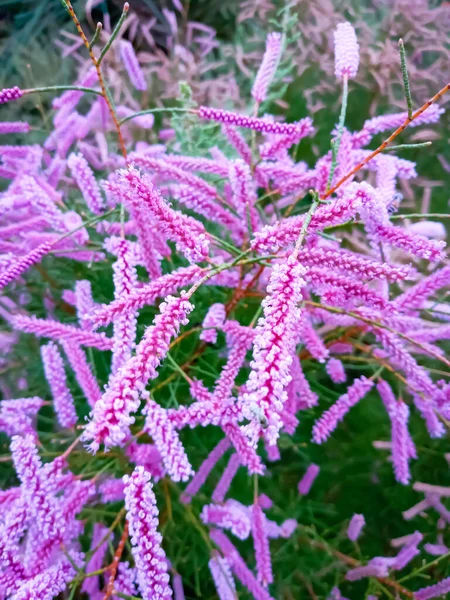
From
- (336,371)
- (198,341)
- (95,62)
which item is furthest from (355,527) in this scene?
(95,62)

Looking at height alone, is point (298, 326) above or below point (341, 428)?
above

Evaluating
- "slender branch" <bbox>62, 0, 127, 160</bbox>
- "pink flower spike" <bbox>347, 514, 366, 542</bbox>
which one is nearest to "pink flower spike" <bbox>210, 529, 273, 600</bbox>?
"pink flower spike" <bbox>347, 514, 366, 542</bbox>

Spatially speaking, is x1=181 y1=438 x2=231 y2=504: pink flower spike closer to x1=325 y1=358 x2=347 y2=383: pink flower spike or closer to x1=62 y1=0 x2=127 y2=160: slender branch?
x1=325 y1=358 x2=347 y2=383: pink flower spike

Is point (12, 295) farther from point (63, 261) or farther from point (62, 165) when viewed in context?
point (62, 165)

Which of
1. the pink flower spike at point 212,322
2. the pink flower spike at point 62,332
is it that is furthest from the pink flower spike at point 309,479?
the pink flower spike at point 62,332

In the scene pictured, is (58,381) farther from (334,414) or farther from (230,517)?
(334,414)

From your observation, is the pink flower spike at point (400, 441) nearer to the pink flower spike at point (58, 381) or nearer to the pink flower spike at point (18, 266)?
the pink flower spike at point (58, 381)

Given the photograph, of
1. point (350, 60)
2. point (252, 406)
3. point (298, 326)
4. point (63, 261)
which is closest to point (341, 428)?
point (298, 326)
